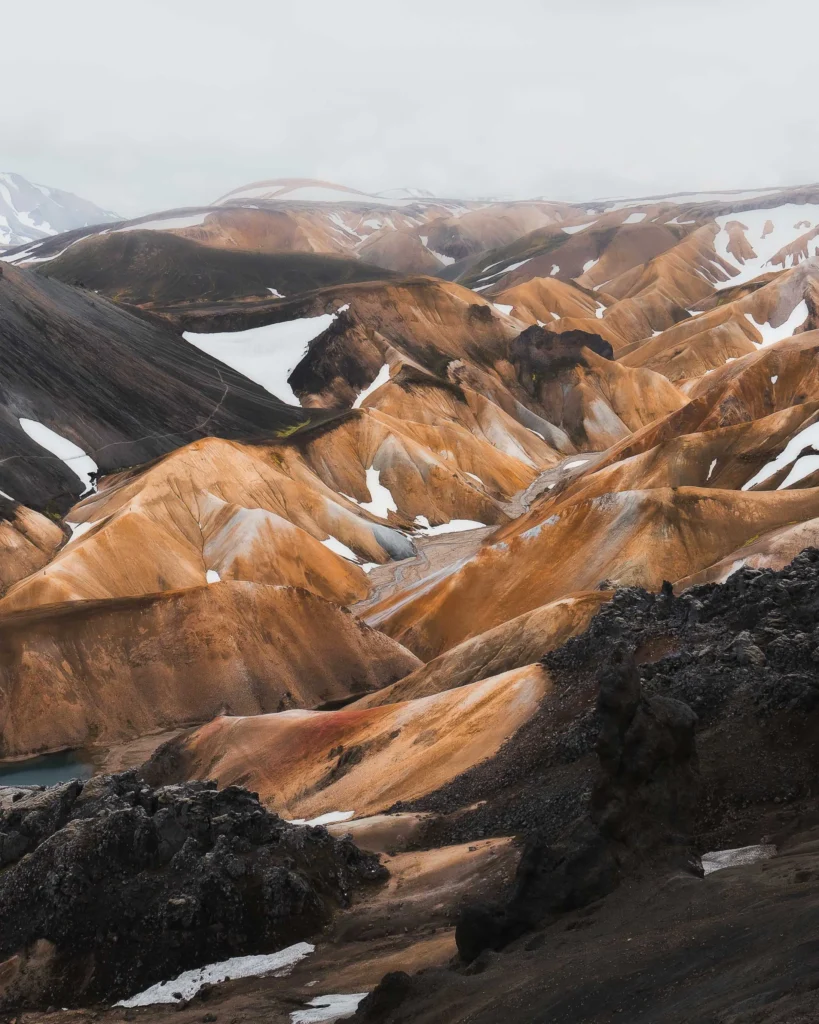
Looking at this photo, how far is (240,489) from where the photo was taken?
10850 centimetres

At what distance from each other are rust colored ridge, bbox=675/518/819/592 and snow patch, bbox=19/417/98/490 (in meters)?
76.7

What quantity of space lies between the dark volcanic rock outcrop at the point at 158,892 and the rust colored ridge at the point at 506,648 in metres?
25.1

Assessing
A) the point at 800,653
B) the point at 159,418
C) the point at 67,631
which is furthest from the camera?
the point at 159,418

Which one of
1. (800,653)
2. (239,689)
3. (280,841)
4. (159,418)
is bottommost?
(239,689)

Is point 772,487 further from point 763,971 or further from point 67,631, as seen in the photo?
point 763,971

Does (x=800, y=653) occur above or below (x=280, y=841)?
above

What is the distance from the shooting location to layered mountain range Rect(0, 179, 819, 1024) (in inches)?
901

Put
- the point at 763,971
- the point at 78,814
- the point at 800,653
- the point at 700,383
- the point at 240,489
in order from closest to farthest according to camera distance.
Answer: the point at 763,971 → the point at 800,653 → the point at 78,814 → the point at 240,489 → the point at 700,383

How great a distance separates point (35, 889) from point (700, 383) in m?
177

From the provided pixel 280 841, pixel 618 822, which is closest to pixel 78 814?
pixel 280 841

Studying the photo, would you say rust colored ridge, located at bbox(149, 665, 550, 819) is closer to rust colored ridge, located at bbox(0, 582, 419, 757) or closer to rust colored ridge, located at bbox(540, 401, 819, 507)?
rust colored ridge, located at bbox(0, 582, 419, 757)

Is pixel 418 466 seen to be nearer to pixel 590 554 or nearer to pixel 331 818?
pixel 590 554

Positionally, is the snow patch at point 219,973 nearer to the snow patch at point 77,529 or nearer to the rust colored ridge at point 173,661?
the rust colored ridge at point 173,661

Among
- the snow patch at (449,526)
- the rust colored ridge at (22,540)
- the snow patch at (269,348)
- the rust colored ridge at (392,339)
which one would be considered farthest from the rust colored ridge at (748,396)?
the snow patch at (269,348)
